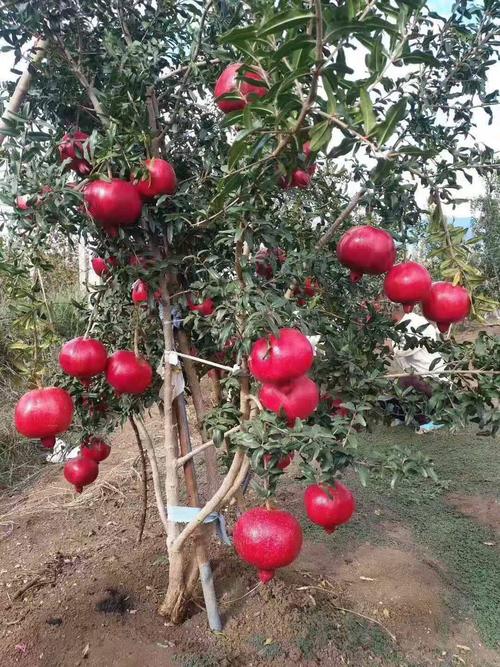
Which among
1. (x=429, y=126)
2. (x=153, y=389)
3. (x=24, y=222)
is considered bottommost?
(x=153, y=389)

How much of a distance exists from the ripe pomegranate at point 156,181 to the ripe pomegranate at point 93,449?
91 cm

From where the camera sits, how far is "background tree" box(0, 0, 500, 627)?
1061mm

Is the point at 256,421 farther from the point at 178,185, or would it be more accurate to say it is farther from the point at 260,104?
the point at 178,185

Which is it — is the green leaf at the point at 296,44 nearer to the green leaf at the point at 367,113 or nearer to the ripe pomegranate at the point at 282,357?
the green leaf at the point at 367,113

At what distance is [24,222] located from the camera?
1204 millimetres

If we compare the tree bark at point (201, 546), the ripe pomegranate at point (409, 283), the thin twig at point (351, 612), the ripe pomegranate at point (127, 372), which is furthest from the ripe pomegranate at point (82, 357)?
the thin twig at point (351, 612)

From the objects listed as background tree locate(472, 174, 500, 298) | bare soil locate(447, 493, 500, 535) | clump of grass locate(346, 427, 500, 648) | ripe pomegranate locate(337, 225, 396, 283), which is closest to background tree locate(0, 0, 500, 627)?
ripe pomegranate locate(337, 225, 396, 283)

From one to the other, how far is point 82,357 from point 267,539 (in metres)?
0.60

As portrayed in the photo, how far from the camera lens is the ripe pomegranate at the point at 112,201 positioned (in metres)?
1.14

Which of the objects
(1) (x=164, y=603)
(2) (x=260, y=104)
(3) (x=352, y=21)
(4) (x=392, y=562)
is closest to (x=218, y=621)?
(1) (x=164, y=603)

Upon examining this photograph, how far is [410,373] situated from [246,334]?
0.46 metres

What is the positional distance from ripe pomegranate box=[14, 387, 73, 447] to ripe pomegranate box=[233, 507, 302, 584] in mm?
477

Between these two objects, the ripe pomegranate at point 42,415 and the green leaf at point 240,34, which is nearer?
the green leaf at point 240,34

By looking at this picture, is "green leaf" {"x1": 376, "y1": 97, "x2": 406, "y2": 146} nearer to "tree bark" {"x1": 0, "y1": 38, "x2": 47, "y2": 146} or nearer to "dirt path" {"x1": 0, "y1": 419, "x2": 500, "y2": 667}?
"tree bark" {"x1": 0, "y1": 38, "x2": 47, "y2": 146}
